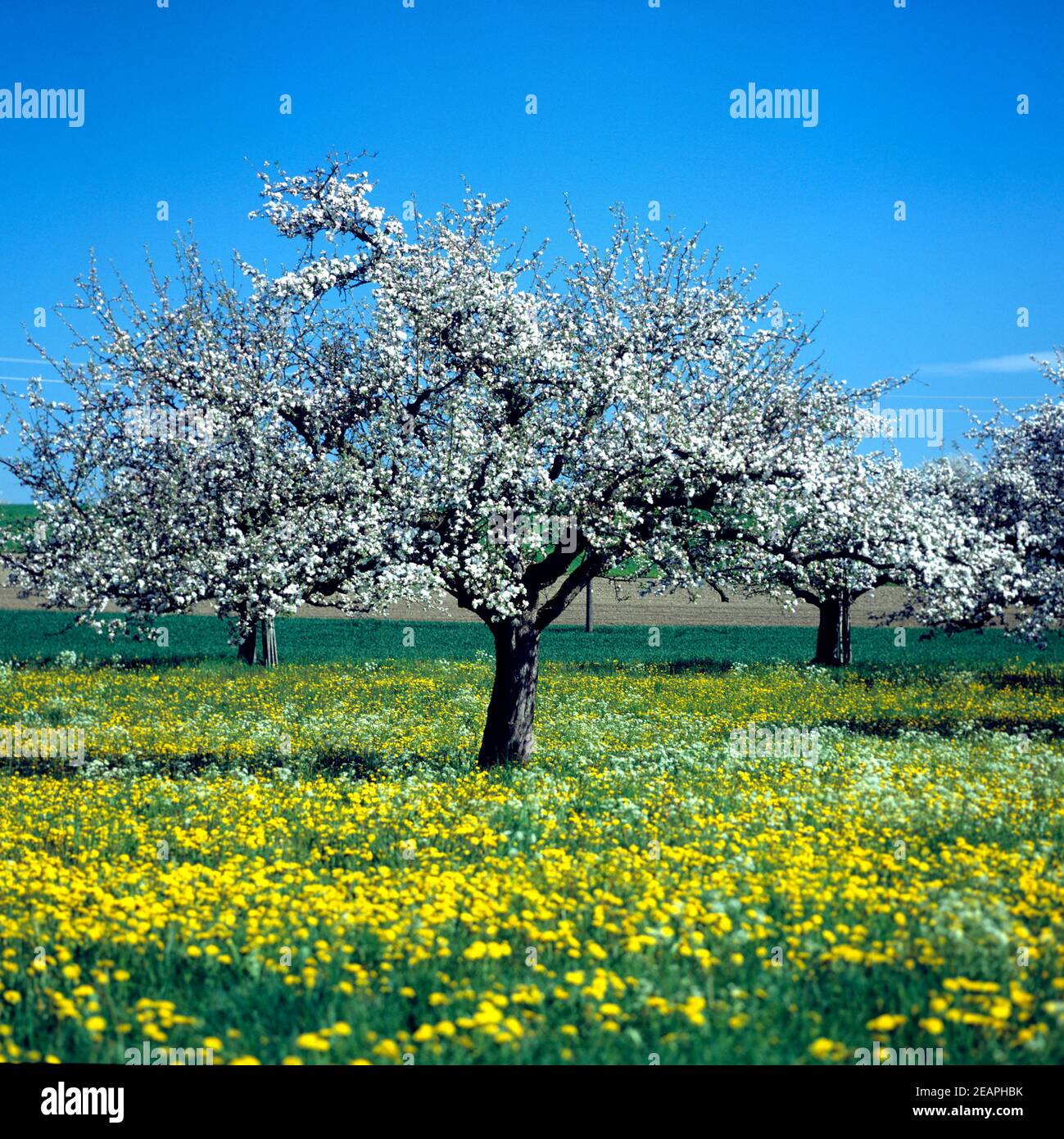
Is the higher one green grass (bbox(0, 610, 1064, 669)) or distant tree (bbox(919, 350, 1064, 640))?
distant tree (bbox(919, 350, 1064, 640))

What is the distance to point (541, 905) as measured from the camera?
8688 millimetres

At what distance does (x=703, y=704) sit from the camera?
88.5ft

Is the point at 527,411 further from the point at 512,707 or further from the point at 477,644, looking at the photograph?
the point at 477,644

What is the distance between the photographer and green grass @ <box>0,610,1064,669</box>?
4428 centimetres

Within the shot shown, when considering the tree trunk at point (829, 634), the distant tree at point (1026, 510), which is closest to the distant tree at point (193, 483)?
the distant tree at point (1026, 510)

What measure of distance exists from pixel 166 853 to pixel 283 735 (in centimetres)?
1068

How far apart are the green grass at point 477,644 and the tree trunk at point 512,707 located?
21624 mm

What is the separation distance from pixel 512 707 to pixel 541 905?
9.78 meters

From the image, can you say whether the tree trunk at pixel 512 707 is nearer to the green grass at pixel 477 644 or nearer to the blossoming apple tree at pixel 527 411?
the blossoming apple tree at pixel 527 411

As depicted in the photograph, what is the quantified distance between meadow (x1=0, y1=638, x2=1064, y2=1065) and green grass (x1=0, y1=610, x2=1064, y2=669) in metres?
24.2

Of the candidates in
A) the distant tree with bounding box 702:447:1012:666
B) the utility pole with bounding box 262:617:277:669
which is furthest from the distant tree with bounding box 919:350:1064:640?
the utility pole with bounding box 262:617:277:669

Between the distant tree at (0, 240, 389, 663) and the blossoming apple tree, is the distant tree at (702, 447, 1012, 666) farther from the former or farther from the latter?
the distant tree at (0, 240, 389, 663)

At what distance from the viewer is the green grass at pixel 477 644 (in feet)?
145

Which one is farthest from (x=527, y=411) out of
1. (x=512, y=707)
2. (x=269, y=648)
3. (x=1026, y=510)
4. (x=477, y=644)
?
(x=477, y=644)
